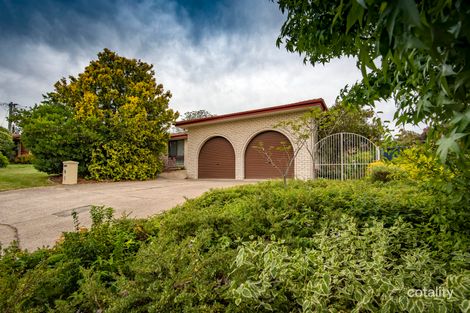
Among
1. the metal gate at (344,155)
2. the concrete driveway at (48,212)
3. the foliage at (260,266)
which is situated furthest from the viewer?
the metal gate at (344,155)

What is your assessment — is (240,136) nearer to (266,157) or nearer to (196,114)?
(266,157)

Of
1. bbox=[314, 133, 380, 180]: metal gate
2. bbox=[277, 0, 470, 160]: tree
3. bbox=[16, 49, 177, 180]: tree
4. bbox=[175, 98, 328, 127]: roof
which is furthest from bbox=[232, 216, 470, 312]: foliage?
bbox=[16, 49, 177, 180]: tree

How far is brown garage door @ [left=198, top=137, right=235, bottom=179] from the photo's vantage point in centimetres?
1181

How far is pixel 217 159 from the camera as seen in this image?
479 inches

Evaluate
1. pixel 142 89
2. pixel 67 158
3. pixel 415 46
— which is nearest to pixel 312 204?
pixel 415 46

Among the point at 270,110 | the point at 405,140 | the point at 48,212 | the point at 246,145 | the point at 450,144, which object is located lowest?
the point at 48,212

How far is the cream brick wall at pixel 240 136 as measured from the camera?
30.5 feet

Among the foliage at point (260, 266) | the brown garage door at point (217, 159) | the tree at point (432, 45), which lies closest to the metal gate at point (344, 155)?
the brown garage door at point (217, 159)

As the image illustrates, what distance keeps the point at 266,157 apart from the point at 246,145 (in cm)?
129

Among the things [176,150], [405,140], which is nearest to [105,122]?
A: [176,150]

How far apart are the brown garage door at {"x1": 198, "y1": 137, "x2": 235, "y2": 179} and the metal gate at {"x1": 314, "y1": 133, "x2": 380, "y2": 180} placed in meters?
4.67

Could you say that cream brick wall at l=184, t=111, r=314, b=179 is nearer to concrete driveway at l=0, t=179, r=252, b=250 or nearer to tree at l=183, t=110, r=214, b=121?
concrete driveway at l=0, t=179, r=252, b=250

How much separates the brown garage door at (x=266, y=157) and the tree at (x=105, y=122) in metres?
5.06
